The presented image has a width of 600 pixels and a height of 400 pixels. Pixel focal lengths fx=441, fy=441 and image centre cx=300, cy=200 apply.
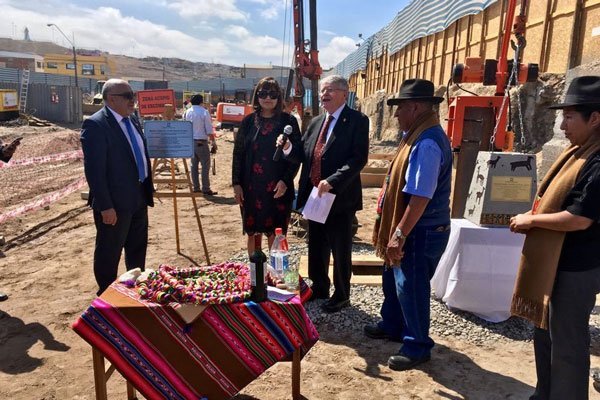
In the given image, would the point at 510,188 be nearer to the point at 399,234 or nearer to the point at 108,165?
the point at 399,234

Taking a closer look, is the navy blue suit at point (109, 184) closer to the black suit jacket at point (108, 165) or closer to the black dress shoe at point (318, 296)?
the black suit jacket at point (108, 165)

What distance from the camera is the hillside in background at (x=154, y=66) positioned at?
10319 cm

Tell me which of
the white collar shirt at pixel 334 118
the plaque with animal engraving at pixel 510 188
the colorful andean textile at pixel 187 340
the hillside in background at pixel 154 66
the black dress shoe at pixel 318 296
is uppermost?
the hillside in background at pixel 154 66

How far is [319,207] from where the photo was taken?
12.1 feet

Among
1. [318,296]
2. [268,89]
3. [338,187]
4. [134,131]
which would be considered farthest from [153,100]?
[338,187]

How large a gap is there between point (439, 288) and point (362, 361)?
4.15 feet

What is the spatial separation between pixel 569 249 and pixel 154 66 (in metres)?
124

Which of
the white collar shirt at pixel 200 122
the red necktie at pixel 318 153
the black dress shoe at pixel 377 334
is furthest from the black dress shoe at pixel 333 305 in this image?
the white collar shirt at pixel 200 122

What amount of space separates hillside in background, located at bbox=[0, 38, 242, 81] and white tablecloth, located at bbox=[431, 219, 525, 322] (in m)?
104

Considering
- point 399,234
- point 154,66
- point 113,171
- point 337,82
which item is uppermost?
point 154,66

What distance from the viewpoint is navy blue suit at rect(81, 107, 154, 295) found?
338 cm

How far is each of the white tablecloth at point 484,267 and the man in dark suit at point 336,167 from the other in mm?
944

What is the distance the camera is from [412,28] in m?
18.8

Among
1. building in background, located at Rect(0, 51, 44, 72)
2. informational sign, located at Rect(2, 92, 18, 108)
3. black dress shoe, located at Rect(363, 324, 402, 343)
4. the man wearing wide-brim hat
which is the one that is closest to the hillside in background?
building in background, located at Rect(0, 51, 44, 72)
